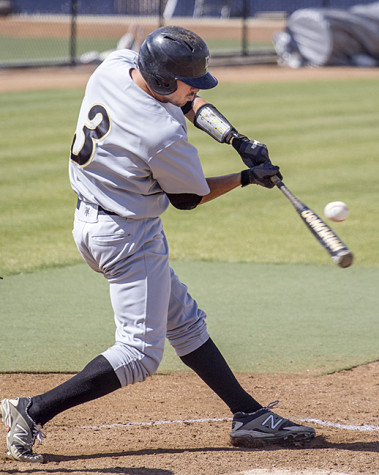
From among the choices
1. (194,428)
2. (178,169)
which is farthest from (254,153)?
(194,428)

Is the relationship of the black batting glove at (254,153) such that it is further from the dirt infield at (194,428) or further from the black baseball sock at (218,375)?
the dirt infield at (194,428)

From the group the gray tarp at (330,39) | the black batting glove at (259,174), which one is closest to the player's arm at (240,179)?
the black batting glove at (259,174)

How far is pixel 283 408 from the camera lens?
4250mm

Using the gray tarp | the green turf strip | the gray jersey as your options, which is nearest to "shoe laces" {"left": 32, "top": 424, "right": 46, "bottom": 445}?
the gray jersey

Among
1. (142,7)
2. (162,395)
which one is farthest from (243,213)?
(142,7)

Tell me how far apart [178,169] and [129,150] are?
0.22 metres

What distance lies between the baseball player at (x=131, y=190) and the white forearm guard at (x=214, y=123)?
45 centimetres

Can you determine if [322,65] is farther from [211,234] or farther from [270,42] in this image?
[211,234]

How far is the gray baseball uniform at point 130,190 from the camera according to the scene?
335 cm

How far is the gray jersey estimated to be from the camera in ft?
10.9

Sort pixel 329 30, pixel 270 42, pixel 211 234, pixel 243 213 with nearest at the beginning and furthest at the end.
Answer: pixel 211 234 < pixel 243 213 < pixel 329 30 < pixel 270 42

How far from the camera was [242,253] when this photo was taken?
7.22 m

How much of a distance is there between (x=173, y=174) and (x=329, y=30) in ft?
63.0

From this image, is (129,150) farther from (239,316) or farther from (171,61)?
(239,316)
